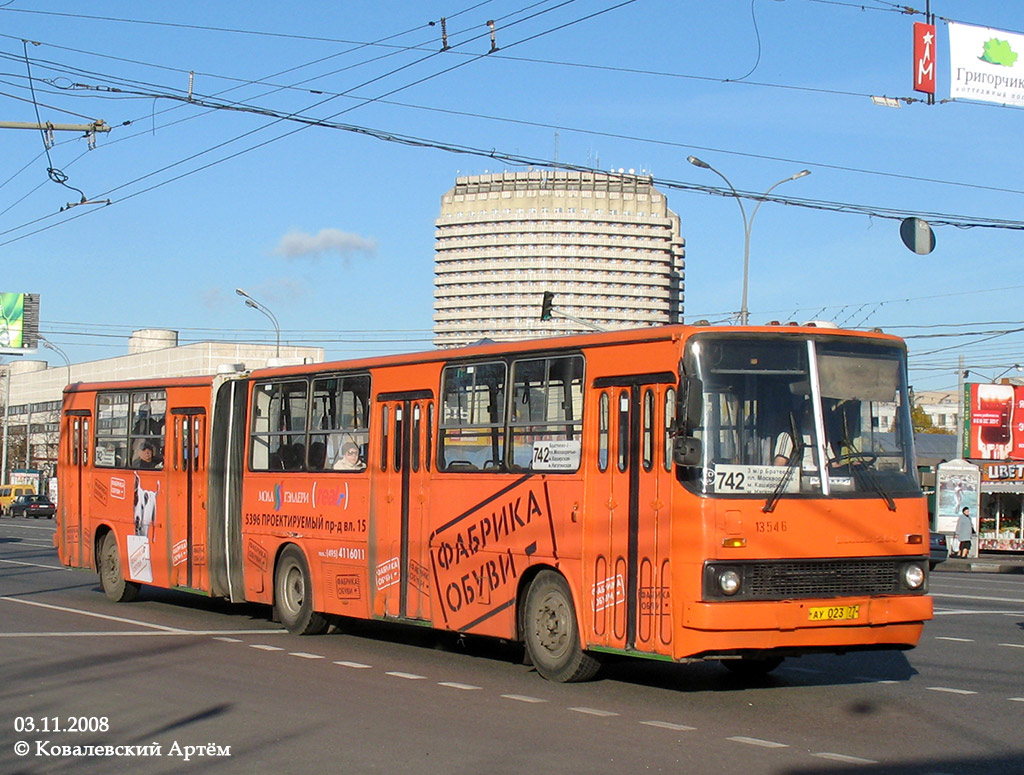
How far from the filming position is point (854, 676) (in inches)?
501

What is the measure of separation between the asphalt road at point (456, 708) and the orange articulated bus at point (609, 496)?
0.56 meters

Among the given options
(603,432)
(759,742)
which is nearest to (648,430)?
(603,432)

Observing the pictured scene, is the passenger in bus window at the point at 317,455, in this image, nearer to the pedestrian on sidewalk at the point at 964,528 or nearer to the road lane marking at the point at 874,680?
the road lane marking at the point at 874,680

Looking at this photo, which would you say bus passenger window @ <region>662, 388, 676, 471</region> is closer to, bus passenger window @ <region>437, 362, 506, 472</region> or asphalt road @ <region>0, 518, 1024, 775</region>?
asphalt road @ <region>0, 518, 1024, 775</region>

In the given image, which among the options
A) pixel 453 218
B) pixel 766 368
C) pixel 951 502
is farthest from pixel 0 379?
pixel 766 368

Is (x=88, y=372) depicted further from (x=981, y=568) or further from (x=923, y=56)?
(x=923, y=56)

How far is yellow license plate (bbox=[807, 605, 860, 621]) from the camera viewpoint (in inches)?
418

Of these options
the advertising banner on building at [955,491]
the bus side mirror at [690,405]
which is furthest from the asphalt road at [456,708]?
the advertising banner on building at [955,491]

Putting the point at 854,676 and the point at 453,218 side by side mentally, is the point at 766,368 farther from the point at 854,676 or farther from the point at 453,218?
the point at 453,218

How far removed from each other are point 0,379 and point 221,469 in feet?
415

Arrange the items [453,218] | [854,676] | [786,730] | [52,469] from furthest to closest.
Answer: [453,218]
[52,469]
[854,676]
[786,730]

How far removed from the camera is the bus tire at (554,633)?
1184 cm

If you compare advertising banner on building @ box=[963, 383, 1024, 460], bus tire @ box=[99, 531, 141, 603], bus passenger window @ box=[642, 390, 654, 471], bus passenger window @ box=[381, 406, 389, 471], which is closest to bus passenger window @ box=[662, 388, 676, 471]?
bus passenger window @ box=[642, 390, 654, 471]

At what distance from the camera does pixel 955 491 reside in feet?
150
